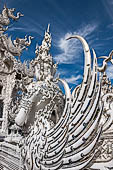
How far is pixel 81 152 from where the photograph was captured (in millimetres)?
1052

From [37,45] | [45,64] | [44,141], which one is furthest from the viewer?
[37,45]

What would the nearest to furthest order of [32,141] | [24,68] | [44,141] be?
[44,141], [32,141], [24,68]

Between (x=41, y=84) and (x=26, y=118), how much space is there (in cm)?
65

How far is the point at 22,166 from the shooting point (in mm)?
1684

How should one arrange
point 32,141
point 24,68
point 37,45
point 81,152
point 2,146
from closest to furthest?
point 81,152 < point 32,141 < point 2,146 < point 37,45 < point 24,68

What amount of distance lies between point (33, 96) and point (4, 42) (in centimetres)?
285

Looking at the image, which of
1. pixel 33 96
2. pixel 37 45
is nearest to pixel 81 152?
pixel 33 96

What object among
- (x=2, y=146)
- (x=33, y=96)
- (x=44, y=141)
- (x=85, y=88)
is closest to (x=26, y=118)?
(x=33, y=96)

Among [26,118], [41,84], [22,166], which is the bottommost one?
[22,166]

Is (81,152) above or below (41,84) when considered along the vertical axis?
below

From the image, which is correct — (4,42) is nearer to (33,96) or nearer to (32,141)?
(33,96)

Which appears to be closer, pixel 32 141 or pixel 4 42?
pixel 32 141

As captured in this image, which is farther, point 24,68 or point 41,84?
point 24,68

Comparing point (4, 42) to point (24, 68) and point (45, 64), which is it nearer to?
point (24, 68)
